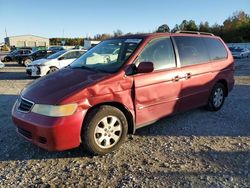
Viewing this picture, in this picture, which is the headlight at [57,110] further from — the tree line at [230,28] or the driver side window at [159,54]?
the tree line at [230,28]

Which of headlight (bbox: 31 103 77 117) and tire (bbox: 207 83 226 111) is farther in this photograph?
tire (bbox: 207 83 226 111)

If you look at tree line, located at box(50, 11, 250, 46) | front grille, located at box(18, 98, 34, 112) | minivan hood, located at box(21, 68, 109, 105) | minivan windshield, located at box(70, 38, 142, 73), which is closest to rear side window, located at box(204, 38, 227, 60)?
minivan windshield, located at box(70, 38, 142, 73)

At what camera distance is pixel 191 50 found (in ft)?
17.8

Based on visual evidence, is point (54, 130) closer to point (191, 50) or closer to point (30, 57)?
point (191, 50)

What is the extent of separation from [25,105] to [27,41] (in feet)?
321

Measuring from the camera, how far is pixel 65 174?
Answer: 357cm

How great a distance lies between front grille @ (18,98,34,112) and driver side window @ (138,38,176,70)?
182 centimetres

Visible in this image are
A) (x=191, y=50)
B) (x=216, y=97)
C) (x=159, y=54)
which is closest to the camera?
(x=159, y=54)

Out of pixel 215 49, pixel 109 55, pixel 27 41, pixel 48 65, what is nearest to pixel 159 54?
pixel 109 55

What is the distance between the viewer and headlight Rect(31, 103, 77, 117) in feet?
11.8

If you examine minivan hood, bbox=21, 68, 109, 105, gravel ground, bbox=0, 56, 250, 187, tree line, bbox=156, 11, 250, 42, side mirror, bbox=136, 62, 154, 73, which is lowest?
gravel ground, bbox=0, 56, 250, 187

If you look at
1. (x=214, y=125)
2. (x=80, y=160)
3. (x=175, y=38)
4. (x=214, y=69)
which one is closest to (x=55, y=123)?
(x=80, y=160)

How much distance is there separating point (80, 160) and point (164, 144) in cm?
139

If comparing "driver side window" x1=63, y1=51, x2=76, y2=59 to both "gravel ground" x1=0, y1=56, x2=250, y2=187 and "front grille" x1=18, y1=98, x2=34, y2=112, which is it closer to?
"gravel ground" x1=0, y1=56, x2=250, y2=187
